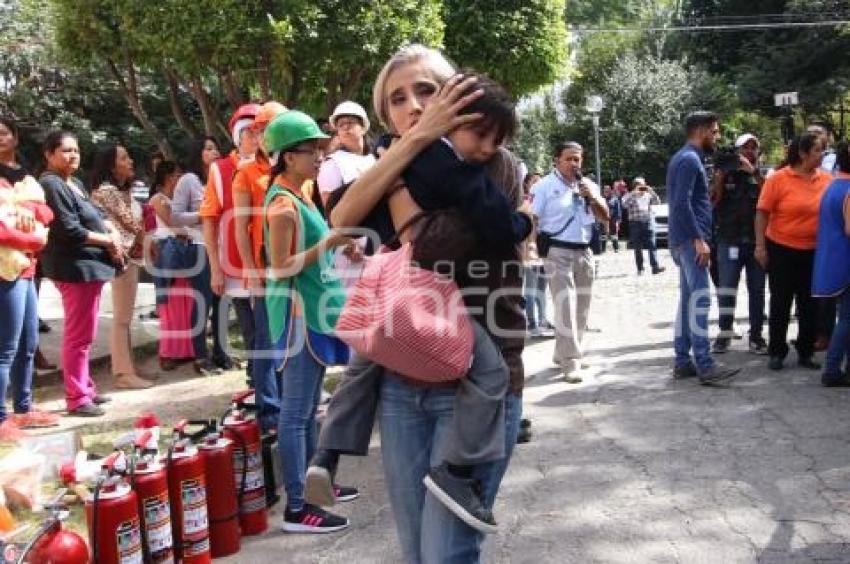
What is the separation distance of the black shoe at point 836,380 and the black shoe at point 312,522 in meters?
3.98

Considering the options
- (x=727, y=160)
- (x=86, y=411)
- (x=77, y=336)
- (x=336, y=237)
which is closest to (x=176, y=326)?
(x=77, y=336)

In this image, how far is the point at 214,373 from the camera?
21.9 ft

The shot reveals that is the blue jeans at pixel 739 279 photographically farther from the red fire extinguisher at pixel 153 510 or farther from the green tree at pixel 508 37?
the green tree at pixel 508 37

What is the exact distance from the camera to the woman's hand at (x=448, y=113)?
6.33 ft

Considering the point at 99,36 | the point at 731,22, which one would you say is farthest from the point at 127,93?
the point at 731,22

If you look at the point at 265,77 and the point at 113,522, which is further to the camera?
the point at 265,77

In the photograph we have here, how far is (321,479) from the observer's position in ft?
7.06

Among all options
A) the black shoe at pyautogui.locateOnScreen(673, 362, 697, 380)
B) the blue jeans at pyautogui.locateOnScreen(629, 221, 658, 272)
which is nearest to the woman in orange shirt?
the black shoe at pyautogui.locateOnScreen(673, 362, 697, 380)

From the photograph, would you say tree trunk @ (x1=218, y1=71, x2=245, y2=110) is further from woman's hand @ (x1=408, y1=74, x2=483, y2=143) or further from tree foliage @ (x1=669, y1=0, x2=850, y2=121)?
tree foliage @ (x1=669, y1=0, x2=850, y2=121)

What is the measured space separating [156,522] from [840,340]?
4.96 metres

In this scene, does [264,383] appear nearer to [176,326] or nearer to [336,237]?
[176,326]

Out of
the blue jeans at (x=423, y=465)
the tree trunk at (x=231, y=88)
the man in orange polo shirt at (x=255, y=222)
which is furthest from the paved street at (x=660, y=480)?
the tree trunk at (x=231, y=88)

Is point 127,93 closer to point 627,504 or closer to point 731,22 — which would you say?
point 627,504

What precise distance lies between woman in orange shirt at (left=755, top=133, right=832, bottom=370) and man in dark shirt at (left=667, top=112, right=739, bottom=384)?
0.66m
